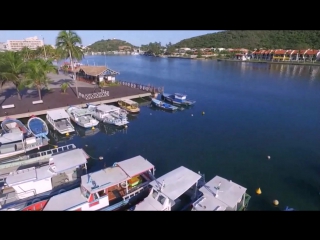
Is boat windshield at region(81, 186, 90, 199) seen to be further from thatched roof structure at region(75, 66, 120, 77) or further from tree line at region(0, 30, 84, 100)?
thatched roof structure at region(75, 66, 120, 77)

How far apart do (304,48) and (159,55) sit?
9178 cm

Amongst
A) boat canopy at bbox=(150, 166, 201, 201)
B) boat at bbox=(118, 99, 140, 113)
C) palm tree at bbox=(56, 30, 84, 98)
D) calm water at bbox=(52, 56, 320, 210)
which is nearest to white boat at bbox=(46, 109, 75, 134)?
calm water at bbox=(52, 56, 320, 210)

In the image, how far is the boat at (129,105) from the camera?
32.8 m

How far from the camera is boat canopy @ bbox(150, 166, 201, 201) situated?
43.7 ft

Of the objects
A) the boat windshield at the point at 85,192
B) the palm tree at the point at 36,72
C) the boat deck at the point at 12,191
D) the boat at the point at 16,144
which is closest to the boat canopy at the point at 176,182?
the boat windshield at the point at 85,192

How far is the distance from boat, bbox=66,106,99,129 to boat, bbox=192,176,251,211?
58.9ft

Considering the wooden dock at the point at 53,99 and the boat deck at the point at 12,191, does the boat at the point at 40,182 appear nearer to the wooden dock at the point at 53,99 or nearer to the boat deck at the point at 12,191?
the boat deck at the point at 12,191

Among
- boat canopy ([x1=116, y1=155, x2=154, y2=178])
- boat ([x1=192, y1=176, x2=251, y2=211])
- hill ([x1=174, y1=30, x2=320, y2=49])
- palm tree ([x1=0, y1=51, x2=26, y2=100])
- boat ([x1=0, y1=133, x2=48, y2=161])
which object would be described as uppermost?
hill ([x1=174, y1=30, x2=320, y2=49])

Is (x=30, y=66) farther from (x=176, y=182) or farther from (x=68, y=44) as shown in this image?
(x=176, y=182)

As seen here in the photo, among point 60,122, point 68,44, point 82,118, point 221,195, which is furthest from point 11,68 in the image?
point 221,195

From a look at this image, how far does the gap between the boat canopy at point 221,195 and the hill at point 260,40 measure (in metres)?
82.5
